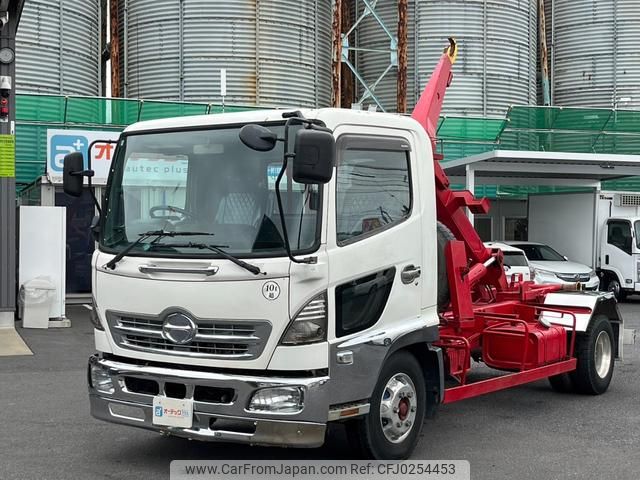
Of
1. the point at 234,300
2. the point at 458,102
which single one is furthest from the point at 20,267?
the point at 458,102

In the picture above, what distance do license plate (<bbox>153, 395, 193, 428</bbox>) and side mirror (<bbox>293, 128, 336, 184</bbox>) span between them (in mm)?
1696

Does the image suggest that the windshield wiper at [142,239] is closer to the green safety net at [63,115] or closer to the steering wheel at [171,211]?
the steering wheel at [171,211]

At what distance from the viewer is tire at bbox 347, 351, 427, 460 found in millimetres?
6023

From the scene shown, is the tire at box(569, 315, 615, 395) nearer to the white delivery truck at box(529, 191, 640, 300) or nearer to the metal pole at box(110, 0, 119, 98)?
the white delivery truck at box(529, 191, 640, 300)

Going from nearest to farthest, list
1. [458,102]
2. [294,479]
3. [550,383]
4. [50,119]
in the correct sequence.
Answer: [294,479] < [550,383] < [50,119] < [458,102]

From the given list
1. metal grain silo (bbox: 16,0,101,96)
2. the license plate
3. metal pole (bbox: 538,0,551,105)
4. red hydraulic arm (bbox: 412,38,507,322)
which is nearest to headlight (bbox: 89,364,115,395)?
the license plate

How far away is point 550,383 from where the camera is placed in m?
9.59

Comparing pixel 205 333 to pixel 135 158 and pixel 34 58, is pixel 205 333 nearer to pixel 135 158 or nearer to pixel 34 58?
pixel 135 158

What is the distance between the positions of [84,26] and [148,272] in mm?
18923

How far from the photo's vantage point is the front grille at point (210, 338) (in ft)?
18.4

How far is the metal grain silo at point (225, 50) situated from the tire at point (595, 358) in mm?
14603

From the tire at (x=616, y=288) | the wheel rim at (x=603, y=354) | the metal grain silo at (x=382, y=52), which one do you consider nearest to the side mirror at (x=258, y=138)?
the wheel rim at (x=603, y=354)

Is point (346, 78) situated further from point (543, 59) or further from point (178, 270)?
point (178, 270)

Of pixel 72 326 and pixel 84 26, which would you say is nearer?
pixel 72 326
